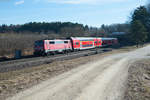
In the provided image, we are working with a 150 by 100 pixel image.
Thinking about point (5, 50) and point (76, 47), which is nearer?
point (5, 50)

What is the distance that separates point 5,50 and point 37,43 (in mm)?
7694

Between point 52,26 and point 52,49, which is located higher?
point 52,26

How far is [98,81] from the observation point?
10750 mm

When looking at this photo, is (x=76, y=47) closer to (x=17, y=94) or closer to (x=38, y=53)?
(x=38, y=53)

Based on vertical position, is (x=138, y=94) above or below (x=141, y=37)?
below

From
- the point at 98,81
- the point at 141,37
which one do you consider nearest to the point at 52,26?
the point at 141,37

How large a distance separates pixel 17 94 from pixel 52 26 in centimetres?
10696

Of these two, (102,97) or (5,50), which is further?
(5,50)

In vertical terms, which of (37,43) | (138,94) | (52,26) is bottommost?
(138,94)

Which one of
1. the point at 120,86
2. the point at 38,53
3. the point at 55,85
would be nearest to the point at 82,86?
the point at 55,85

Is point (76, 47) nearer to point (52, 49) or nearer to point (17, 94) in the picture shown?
point (52, 49)

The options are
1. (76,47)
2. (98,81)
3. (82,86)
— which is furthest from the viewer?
(76,47)

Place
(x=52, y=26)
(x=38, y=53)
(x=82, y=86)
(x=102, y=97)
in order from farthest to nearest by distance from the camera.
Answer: (x=52, y=26)
(x=38, y=53)
(x=82, y=86)
(x=102, y=97)

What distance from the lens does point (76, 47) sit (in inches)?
1588
